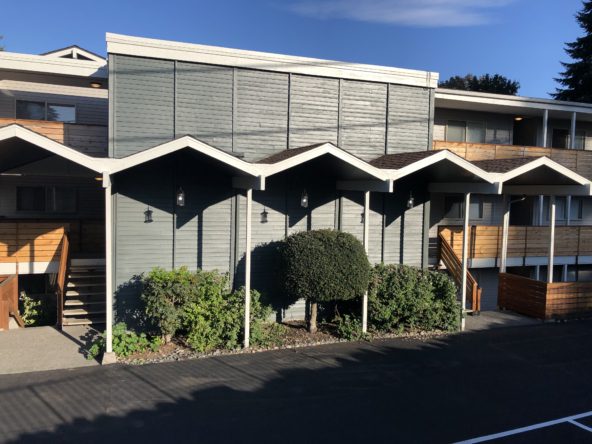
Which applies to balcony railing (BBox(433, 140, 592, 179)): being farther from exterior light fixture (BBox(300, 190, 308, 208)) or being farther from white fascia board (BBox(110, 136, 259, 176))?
white fascia board (BBox(110, 136, 259, 176))

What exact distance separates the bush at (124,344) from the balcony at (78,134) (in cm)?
481

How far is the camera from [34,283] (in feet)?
50.9

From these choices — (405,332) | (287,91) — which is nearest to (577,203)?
(405,332)

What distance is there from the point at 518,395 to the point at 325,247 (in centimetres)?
423

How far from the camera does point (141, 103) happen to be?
9859 mm

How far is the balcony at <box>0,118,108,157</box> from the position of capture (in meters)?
11.9

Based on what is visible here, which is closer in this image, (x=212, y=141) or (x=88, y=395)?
(x=88, y=395)

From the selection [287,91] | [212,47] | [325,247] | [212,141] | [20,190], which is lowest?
[325,247]

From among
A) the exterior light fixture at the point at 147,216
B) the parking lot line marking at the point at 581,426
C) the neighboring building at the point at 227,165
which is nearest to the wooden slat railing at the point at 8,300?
the neighboring building at the point at 227,165

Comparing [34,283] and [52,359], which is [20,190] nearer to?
[34,283]

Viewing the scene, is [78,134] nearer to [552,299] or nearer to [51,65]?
[51,65]

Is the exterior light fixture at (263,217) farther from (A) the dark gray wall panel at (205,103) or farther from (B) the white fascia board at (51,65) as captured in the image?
(B) the white fascia board at (51,65)

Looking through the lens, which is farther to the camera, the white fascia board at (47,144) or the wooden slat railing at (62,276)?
the wooden slat railing at (62,276)

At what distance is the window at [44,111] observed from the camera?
15094 millimetres
